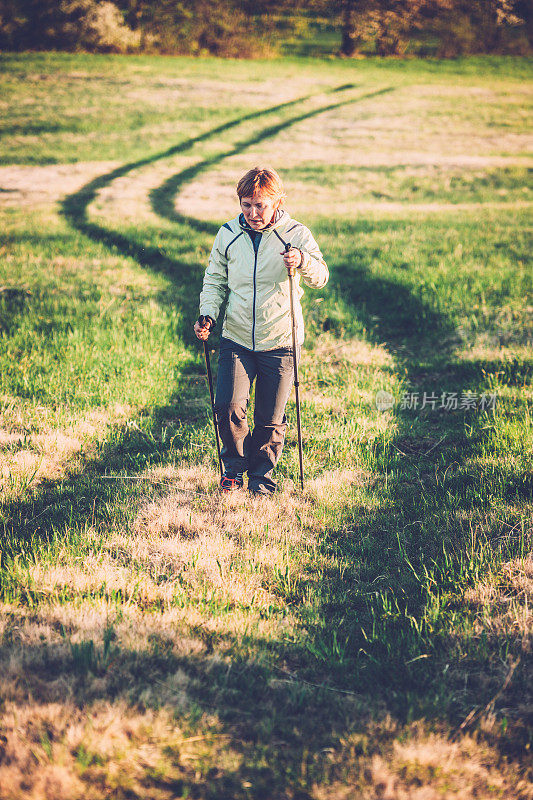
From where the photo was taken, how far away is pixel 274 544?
148 inches

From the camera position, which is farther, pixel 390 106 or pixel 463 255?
pixel 390 106

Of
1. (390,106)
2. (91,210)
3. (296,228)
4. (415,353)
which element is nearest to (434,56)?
(390,106)

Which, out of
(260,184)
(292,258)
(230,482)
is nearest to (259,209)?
(260,184)

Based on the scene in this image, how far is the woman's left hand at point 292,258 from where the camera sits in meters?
3.78

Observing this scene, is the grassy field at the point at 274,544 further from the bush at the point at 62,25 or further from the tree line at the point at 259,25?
the tree line at the point at 259,25

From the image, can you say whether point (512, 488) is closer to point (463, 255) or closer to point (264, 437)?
point (264, 437)

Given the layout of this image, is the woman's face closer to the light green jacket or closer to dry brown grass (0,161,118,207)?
the light green jacket

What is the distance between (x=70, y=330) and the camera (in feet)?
22.5

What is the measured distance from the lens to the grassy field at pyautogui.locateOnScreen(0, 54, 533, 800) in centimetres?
242

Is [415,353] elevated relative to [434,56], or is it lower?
lower

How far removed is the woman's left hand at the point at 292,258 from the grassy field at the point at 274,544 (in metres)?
1.58

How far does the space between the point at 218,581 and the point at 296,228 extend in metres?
2.29
